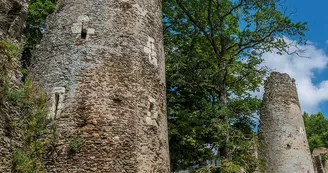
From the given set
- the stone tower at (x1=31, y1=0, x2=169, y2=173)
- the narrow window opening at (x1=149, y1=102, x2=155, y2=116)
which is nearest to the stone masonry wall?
the stone tower at (x1=31, y1=0, x2=169, y2=173)

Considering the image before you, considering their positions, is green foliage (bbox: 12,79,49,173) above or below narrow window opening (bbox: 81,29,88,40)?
below

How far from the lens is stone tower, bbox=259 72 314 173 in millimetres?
16531

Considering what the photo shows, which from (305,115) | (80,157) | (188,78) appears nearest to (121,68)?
(80,157)

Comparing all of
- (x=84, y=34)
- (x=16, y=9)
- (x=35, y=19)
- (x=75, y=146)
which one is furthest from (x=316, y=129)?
(x=16, y=9)

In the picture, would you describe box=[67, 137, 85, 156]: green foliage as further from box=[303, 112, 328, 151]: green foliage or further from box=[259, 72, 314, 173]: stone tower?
box=[303, 112, 328, 151]: green foliage

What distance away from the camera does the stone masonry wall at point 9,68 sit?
6.12 metres

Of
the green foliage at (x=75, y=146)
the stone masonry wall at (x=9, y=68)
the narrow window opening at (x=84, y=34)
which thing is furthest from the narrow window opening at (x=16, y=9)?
the green foliage at (x=75, y=146)

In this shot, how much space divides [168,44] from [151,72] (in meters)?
8.09

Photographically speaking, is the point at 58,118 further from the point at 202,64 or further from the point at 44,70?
the point at 202,64

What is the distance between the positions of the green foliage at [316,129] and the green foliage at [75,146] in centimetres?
2758

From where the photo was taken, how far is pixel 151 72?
8914 millimetres

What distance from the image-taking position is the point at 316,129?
3488 centimetres

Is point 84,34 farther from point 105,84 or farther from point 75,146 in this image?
point 75,146

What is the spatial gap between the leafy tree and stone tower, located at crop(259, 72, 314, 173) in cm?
95
